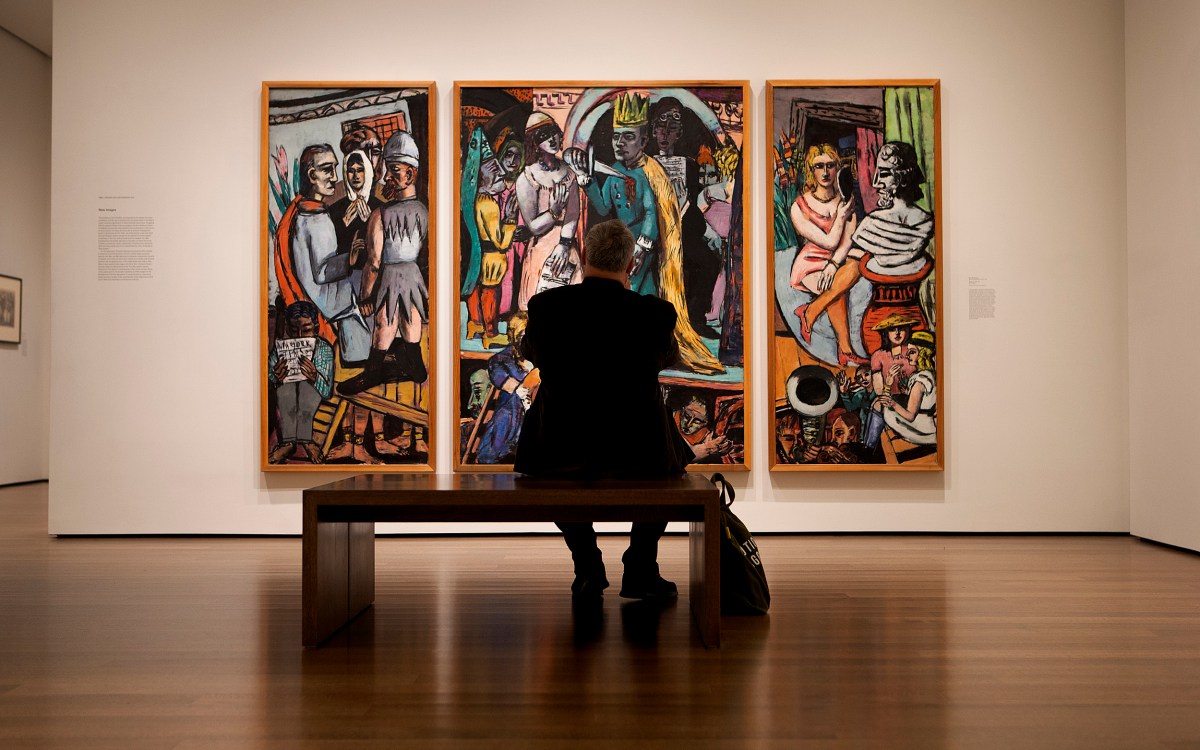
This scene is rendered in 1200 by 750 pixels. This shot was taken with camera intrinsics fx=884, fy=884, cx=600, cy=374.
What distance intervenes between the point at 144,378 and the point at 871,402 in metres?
5.17

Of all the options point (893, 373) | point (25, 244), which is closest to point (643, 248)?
point (893, 373)

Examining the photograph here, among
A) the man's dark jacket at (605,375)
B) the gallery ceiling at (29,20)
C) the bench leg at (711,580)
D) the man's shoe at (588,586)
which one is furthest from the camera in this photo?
the gallery ceiling at (29,20)

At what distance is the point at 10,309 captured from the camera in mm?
10156

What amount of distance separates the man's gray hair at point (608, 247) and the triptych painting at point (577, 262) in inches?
100

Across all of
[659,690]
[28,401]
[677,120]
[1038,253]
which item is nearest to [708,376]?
[677,120]

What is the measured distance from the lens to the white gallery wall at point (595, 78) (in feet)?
20.6

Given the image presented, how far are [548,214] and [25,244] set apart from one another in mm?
7702

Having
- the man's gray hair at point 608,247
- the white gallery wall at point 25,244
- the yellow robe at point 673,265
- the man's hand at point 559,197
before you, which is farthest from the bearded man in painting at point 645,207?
the white gallery wall at point 25,244

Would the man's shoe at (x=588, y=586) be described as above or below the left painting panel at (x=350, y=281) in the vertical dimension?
below

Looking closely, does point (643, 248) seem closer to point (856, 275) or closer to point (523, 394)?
point (523, 394)


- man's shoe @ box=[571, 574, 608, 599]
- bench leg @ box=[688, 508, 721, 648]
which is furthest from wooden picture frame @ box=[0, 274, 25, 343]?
bench leg @ box=[688, 508, 721, 648]

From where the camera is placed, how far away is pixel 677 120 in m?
6.27

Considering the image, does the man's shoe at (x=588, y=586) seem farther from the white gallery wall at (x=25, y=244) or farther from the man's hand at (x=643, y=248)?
the white gallery wall at (x=25, y=244)

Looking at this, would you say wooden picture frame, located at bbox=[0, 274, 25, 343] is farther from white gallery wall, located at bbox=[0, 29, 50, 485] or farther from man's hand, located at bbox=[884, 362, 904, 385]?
man's hand, located at bbox=[884, 362, 904, 385]
